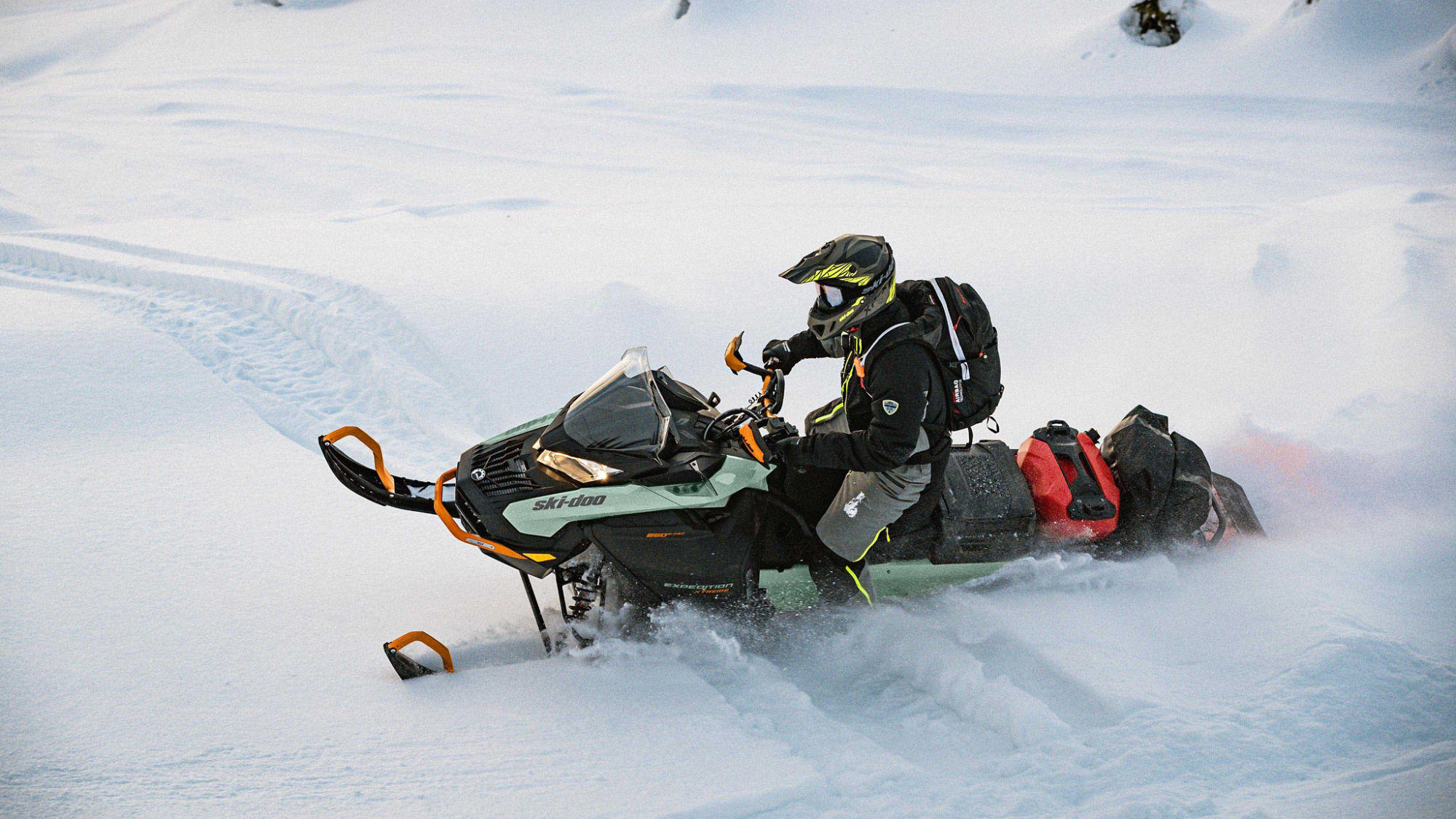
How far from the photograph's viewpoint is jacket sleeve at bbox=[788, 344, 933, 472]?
9.25ft

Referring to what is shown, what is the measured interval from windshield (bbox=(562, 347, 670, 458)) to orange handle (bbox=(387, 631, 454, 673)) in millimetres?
837

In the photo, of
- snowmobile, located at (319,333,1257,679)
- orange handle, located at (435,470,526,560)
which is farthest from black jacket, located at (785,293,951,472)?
orange handle, located at (435,470,526,560)

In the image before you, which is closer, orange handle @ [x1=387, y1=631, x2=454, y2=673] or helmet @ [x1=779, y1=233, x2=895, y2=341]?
helmet @ [x1=779, y1=233, x2=895, y2=341]

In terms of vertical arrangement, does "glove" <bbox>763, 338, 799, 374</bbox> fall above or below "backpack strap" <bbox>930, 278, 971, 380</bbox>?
below

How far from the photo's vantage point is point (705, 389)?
5.23 metres

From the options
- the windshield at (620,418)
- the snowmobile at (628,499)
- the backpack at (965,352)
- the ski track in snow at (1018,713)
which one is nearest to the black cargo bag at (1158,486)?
Answer: the ski track in snow at (1018,713)

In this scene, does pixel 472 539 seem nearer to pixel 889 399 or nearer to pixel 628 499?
pixel 628 499

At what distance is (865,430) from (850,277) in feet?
1.68

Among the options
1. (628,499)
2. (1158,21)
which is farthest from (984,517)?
(1158,21)

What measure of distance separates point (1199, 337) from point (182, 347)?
6055mm

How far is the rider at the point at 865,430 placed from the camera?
2.83 metres

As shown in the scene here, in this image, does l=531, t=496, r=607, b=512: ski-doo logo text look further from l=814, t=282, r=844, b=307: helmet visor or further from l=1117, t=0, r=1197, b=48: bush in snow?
l=1117, t=0, r=1197, b=48: bush in snow

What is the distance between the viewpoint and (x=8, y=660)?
2.71 metres

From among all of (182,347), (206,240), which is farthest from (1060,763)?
(206,240)
